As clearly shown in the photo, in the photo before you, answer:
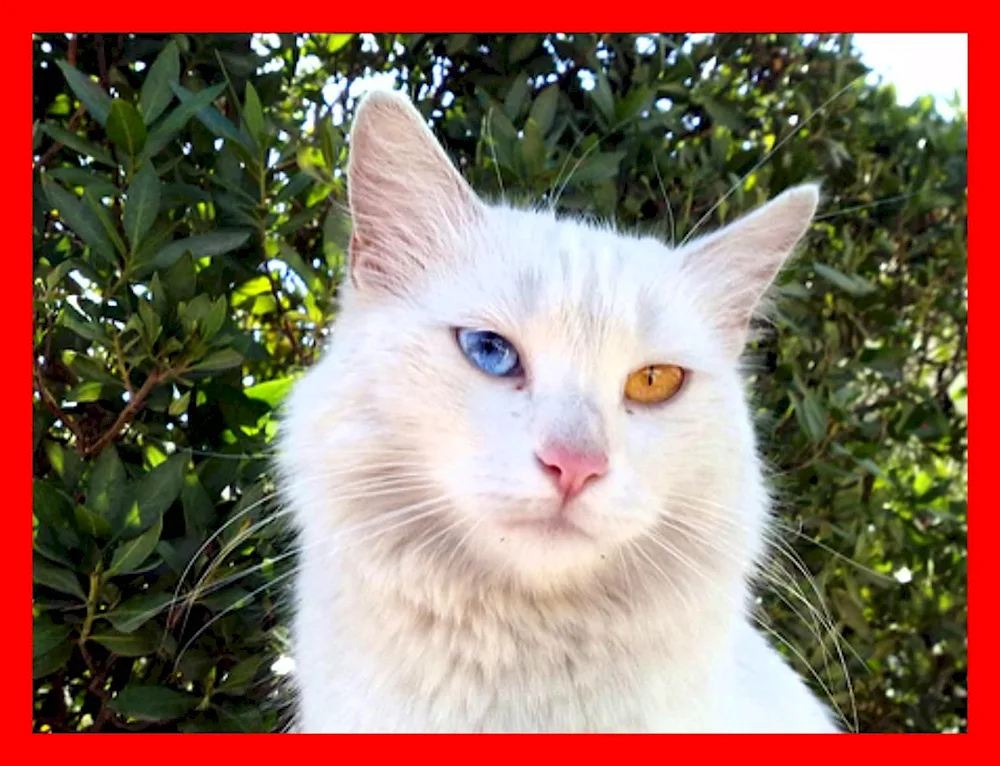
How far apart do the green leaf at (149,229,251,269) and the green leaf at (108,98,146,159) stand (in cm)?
13

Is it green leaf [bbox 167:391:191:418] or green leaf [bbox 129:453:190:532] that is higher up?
green leaf [bbox 167:391:191:418]

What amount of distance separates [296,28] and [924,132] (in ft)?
4.26

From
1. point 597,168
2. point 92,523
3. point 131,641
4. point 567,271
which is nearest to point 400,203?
point 567,271

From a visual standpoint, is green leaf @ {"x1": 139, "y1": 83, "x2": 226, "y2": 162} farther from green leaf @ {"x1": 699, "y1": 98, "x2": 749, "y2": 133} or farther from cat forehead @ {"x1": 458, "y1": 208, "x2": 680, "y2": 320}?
green leaf @ {"x1": 699, "y1": 98, "x2": 749, "y2": 133}

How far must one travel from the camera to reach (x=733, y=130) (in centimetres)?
177

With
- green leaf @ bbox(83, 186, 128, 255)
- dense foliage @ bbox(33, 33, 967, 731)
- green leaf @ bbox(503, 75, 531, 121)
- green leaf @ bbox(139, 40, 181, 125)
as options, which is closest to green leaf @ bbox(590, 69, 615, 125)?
dense foliage @ bbox(33, 33, 967, 731)

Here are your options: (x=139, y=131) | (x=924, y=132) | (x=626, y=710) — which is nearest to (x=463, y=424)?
(x=626, y=710)

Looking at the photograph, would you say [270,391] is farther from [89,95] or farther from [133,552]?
[89,95]

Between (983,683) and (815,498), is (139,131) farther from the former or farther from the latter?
(983,683)

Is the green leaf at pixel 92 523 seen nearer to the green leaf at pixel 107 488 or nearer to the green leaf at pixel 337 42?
the green leaf at pixel 107 488

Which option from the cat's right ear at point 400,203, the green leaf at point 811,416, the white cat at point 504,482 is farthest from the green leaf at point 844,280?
the cat's right ear at point 400,203

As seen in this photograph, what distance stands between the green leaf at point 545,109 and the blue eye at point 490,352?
0.47m

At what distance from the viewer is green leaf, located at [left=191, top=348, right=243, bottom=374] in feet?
4.22

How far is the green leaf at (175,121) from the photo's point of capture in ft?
→ 4.25
